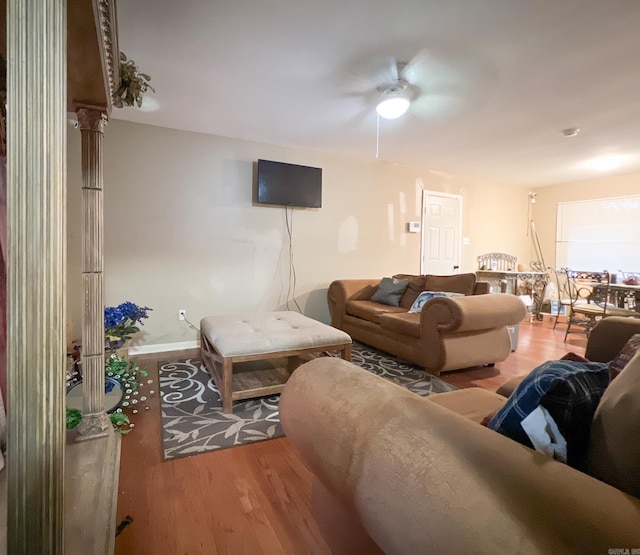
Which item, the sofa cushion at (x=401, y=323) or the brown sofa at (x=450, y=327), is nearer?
the brown sofa at (x=450, y=327)

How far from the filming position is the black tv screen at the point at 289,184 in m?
3.79

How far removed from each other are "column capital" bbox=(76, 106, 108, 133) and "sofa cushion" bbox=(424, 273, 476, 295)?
3.07 metres

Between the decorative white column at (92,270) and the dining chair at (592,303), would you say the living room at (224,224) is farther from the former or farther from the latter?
the decorative white column at (92,270)

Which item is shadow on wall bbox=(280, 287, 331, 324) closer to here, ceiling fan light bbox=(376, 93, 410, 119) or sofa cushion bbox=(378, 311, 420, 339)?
sofa cushion bbox=(378, 311, 420, 339)

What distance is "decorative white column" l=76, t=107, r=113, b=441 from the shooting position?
154 cm

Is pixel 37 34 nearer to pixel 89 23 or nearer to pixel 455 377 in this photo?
pixel 89 23

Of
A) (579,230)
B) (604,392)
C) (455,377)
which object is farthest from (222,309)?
(579,230)

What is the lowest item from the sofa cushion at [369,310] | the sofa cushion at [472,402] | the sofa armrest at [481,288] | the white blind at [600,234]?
the sofa cushion at [472,402]

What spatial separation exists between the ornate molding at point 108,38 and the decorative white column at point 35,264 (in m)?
0.45

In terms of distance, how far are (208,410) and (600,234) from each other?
20.7 ft

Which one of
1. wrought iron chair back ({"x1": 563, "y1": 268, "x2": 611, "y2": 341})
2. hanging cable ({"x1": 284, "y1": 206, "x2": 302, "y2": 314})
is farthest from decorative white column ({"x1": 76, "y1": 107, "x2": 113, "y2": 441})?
wrought iron chair back ({"x1": 563, "y1": 268, "x2": 611, "y2": 341})

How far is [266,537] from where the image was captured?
1.24 m

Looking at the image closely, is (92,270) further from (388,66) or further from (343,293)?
(343,293)

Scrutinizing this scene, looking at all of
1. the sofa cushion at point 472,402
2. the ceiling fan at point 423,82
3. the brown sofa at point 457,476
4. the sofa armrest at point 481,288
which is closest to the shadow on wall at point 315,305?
the sofa armrest at point 481,288
